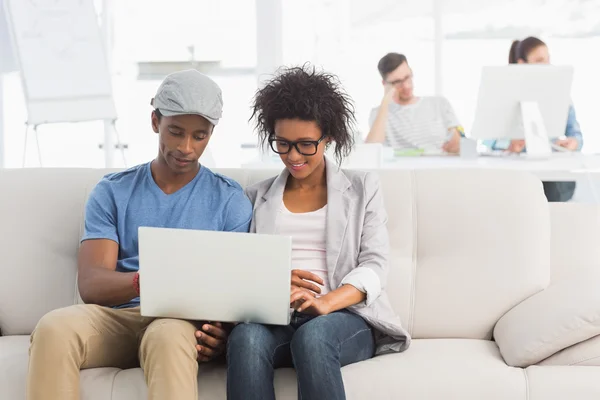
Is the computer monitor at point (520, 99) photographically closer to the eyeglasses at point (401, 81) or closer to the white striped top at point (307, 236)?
the eyeglasses at point (401, 81)

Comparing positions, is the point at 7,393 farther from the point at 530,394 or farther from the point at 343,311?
the point at 530,394

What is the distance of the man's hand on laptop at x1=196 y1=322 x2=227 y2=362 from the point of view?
6.24 ft

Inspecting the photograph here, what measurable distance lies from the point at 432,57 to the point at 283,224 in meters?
3.65

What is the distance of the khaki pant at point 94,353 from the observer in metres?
1.73

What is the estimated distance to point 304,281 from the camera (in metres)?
1.98

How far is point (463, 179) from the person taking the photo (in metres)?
2.39

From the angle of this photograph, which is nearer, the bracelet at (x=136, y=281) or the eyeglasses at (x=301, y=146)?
the bracelet at (x=136, y=281)

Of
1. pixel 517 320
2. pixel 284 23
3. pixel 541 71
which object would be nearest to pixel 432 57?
pixel 284 23

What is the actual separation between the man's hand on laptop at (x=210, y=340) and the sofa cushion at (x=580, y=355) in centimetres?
78

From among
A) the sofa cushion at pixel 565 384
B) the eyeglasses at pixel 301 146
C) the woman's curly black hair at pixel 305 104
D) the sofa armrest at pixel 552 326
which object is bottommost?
the sofa cushion at pixel 565 384

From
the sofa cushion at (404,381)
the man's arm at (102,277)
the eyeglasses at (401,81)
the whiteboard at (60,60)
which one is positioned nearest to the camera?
the sofa cushion at (404,381)

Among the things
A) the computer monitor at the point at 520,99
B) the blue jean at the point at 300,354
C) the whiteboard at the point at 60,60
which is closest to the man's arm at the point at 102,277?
the blue jean at the point at 300,354

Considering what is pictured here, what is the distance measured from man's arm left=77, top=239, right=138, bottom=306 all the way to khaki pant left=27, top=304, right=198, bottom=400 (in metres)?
0.06

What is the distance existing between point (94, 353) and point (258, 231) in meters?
0.53
